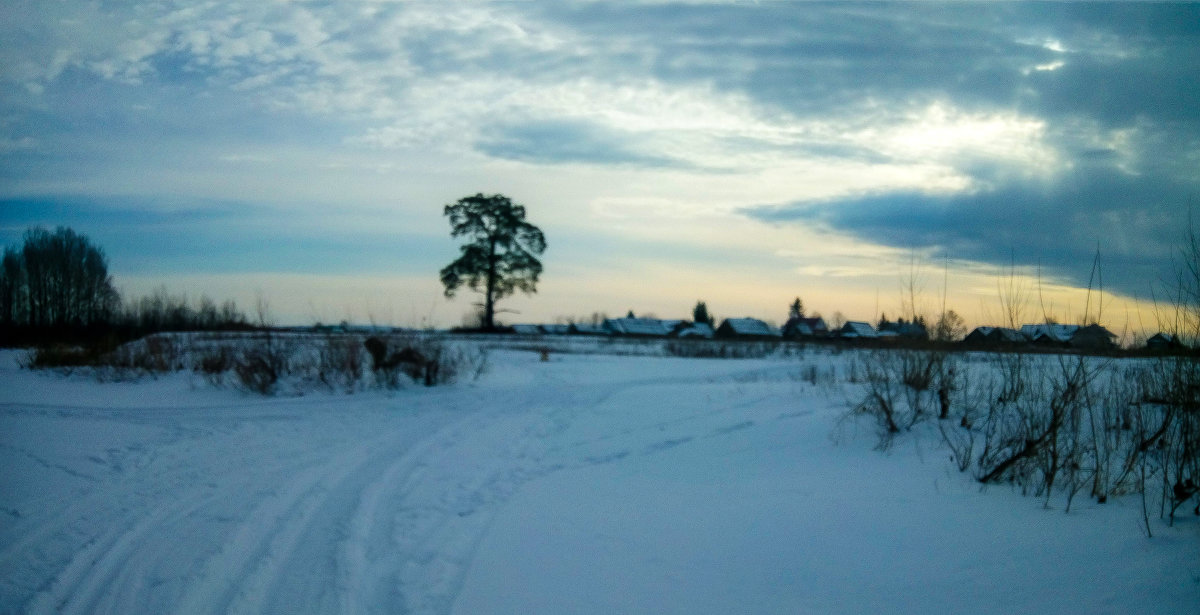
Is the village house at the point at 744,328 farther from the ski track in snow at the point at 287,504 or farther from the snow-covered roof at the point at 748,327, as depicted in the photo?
the ski track in snow at the point at 287,504

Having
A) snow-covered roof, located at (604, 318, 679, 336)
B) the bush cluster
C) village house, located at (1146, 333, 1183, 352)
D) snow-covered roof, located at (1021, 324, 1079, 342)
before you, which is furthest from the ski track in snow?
snow-covered roof, located at (604, 318, 679, 336)

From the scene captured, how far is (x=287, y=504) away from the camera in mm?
6816

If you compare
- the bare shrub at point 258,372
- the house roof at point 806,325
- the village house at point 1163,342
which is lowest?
the bare shrub at point 258,372

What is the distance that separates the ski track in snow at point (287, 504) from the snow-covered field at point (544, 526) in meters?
0.03

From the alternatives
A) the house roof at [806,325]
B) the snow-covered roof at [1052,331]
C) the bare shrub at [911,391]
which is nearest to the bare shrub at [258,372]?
the bare shrub at [911,391]

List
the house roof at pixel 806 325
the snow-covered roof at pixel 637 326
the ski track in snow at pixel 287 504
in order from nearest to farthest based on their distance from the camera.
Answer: the ski track in snow at pixel 287 504
the house roof at pixel 806 325
the snow-covered roof at pixel 637 326

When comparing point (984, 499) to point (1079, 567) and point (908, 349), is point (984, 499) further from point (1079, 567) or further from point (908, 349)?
point (908, 349)

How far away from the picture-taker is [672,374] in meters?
22.4

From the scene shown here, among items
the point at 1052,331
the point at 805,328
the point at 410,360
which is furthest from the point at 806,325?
the point at 1052,331

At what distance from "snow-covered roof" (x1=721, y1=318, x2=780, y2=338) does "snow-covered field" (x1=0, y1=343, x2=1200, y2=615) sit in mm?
64813

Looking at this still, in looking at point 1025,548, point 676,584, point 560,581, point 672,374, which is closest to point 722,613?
point 676,584

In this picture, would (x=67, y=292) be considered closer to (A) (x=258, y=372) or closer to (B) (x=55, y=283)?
(B) (x=55, y=283)

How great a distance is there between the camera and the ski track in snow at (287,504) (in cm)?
478

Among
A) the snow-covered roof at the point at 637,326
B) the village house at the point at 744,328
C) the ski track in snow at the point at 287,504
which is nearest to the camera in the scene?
the ski track in snow at the point at 287,504
